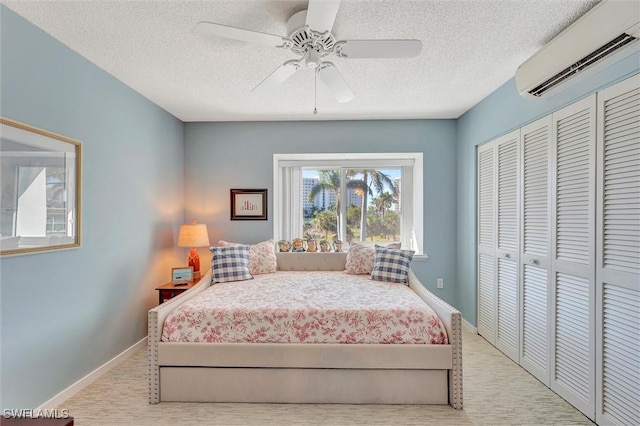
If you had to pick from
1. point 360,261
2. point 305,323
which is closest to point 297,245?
point 360,261

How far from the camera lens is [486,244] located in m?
3.50

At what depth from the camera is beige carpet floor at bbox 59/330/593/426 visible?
2123 mm

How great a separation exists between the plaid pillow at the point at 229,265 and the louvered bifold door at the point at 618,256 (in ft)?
9.31

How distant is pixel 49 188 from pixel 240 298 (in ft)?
4.88

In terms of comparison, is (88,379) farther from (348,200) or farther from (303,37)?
(348,200)

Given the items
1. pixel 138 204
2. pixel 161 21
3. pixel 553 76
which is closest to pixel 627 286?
pixel 553 76

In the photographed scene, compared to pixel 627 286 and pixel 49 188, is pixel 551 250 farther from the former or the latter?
pixel 49 188

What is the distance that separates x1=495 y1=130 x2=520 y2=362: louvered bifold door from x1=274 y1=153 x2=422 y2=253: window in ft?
4.76

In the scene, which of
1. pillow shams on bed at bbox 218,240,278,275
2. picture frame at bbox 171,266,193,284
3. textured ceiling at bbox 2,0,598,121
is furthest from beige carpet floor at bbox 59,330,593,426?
textured ceiling at bbox 2,0,598,121

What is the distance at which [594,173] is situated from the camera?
2082 mm

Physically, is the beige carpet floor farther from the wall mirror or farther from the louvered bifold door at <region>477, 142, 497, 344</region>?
the wall mirror

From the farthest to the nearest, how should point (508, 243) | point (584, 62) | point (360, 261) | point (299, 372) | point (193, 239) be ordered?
point (193, 239), point (360, 261), point (508, 243), point (299, 372), point (584, 62)

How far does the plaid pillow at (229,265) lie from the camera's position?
3.39m

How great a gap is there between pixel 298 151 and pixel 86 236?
2488 millimetres
